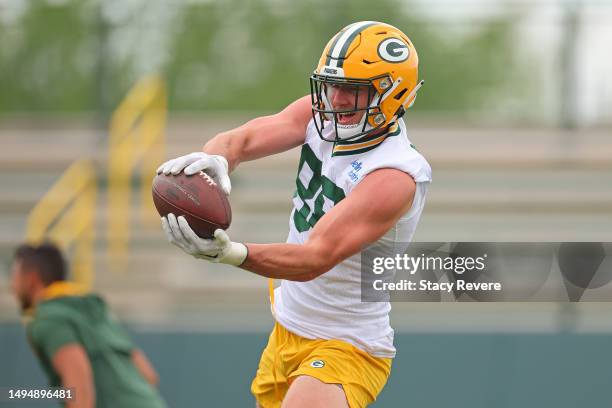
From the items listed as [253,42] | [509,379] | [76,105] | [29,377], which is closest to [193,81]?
[253,42]

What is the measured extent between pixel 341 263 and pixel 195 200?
0.73 metres

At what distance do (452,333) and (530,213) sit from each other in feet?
6.81

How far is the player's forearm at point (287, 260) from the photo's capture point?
12.1 ft

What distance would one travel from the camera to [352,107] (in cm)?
412

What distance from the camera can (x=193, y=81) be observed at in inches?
469

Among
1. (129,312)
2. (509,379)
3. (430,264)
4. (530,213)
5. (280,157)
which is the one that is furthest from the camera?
(280,157)

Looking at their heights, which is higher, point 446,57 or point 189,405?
point 446,57

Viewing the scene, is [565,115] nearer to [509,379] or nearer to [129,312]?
[509,379]

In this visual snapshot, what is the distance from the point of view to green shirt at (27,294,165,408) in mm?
5500

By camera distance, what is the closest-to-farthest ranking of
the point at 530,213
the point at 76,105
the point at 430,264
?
the point at 430,264 < the point at 530,213 < the point at 76,105

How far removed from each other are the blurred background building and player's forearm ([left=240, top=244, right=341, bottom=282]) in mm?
3656

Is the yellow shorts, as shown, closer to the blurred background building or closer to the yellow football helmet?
the yellow football helmet

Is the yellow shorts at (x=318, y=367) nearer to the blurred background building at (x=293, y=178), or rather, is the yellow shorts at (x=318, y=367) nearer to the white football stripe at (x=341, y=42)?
the white football stripe at (x=341, y=42)

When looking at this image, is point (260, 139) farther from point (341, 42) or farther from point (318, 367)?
point (318, 367)
